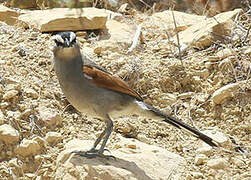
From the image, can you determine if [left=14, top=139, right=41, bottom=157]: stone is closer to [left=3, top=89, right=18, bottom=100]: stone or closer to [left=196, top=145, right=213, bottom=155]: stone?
[left=3, top=89, right=18, bottom=100]: stone

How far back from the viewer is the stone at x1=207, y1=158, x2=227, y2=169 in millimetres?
5691

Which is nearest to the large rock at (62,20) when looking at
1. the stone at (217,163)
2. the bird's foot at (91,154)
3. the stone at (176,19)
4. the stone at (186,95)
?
the stone at (176,19)

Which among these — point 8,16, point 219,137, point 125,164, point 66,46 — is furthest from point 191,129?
point 8,16

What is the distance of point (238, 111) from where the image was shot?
6.36 meters

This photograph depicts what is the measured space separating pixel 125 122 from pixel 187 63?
120 centimetres

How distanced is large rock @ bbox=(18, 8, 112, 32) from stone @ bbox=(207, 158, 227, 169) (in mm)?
2417

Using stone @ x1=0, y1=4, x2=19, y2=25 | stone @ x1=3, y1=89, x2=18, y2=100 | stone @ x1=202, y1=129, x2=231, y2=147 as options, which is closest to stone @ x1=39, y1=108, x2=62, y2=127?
stone @ x1=3, y1=89, x2=18, y2=100

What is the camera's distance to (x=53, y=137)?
229 inches

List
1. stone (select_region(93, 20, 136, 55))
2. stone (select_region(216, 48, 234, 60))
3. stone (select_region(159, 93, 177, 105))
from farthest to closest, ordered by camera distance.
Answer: stone (select_region(93, 20, 136, 55)), stone (select_region(216, 48, 234, 60)), stone (select_region(159, 93, 177, 105))

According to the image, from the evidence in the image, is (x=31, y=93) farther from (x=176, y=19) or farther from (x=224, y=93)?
(x=176, y=19)

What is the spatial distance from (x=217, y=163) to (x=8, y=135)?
1.93m

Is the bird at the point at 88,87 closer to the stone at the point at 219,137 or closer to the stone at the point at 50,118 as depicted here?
the stone at the point at 50,118

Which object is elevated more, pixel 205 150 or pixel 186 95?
pixel 186 95

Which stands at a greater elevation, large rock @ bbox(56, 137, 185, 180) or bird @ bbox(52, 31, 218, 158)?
bird @ bbox(52, 31, 218, 158)
